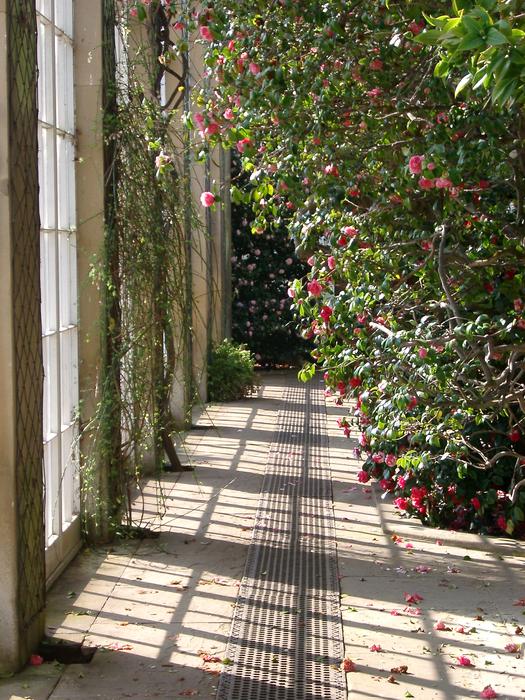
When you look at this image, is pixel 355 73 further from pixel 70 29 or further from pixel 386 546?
pixel 386 546

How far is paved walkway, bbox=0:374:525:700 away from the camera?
3.97m

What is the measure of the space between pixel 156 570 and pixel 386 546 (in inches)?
54.5

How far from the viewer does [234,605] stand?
16.3 feet

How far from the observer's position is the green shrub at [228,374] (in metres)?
12.6

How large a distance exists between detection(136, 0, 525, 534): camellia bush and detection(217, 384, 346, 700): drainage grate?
2.85ft

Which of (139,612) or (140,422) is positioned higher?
(140,422)

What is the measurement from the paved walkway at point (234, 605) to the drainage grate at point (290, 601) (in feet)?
0.18

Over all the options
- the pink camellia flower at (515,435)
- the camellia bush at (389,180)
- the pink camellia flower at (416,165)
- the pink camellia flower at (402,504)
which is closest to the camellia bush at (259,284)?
the pink camellia flower at (402,504)

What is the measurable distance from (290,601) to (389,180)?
6.69 ft

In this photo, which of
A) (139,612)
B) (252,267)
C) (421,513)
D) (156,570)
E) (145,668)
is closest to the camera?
(145,668)

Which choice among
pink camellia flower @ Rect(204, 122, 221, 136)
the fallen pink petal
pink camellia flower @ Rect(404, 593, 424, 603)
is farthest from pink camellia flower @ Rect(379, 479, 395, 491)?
pink camellia flower @ Rect(204, 122, 221, 136)

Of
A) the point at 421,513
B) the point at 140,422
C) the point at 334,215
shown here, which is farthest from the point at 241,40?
the point at 421,513

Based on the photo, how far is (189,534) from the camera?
6.32 metres

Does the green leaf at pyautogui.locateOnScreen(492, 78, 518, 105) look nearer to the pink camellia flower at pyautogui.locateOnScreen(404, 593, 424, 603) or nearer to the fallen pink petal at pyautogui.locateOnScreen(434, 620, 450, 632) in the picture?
the fallen pink petal at pyautogui.locateOnScreen(434, 620, 450, 632)
